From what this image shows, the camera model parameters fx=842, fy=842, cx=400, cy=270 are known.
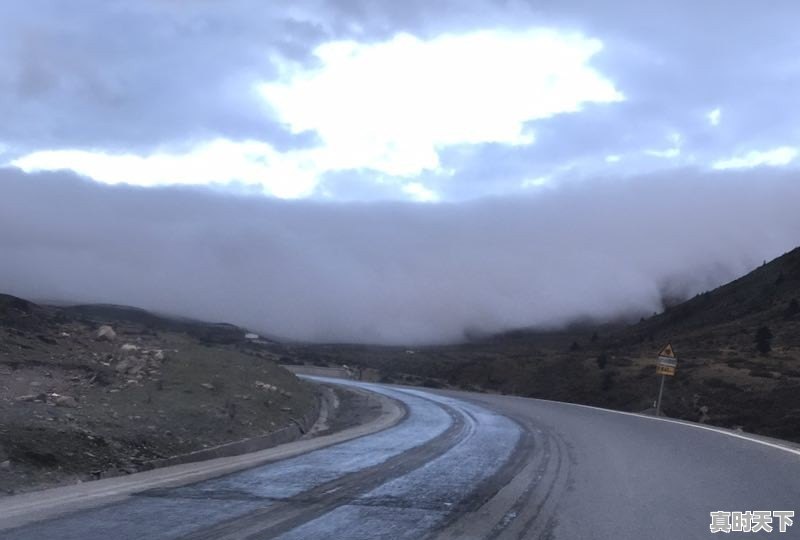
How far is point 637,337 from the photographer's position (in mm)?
92562

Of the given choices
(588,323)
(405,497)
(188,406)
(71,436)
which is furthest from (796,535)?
(588,323)

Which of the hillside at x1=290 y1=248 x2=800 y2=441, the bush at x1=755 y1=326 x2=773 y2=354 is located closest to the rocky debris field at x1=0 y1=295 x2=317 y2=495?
the hillside at x1=290 y1=248 x2=800 y2=441

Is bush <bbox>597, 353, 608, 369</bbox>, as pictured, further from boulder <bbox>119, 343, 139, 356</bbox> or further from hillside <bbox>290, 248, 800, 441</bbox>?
boulder <bbox>119, 343, 139, 356</bbox>

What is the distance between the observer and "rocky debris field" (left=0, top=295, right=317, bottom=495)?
12.3m

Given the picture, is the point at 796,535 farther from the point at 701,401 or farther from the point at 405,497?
the point at 701,401

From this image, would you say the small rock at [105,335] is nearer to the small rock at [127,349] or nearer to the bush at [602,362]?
the small rock at [127,349]

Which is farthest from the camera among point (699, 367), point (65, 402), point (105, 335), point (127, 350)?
point (699, 367)

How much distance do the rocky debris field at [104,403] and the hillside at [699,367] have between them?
17.8m

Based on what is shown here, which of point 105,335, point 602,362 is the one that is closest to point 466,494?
point 105,335

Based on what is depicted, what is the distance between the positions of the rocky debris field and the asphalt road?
214 cm

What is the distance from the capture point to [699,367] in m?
44.9

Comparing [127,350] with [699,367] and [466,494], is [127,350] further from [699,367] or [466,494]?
[699,367]

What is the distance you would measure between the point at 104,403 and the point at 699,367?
36.0m

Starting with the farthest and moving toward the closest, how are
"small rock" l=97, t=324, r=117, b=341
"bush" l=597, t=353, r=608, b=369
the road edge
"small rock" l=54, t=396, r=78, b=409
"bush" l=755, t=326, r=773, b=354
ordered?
"bush" l=597, t=353, r=608, b=369 → "bush" l=755, t=326, r=773, b=354 → "small rock" l=97, t=324, r=117, b=341 → "small rock" l=54, t=396, r=78, b=409 → the road edge
